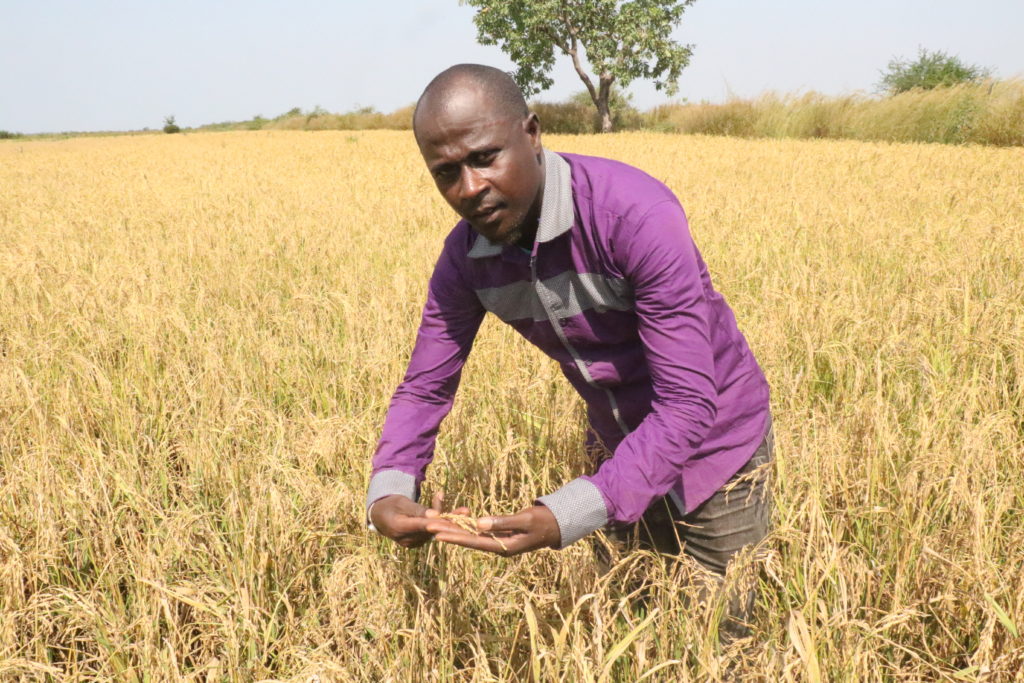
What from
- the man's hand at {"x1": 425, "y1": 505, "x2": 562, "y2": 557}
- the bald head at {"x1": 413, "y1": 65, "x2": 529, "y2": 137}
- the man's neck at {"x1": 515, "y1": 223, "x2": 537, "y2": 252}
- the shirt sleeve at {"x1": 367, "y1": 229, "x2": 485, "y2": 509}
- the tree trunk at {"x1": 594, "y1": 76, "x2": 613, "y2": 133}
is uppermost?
the tree trunk at {"x1": 594, "y1": 76, "x2": 613, "y2": 133}

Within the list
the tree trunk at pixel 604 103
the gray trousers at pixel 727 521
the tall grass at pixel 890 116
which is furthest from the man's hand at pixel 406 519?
the tree trunk at pixel 604 103

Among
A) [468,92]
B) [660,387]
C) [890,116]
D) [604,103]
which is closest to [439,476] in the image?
[660,387]

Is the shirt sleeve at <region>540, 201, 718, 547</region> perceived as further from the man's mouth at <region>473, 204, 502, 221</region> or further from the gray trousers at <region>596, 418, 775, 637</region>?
the gray trousers at <region>596, 418, 775, 637</region>

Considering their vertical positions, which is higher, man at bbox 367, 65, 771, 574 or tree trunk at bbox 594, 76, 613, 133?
tree trunk at bbox 594, 76, 613, 133

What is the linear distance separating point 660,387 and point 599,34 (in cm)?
2854

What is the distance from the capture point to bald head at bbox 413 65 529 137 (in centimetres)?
136

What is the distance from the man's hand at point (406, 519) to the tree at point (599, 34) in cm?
2724

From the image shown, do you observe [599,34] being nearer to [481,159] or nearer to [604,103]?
[604,103]

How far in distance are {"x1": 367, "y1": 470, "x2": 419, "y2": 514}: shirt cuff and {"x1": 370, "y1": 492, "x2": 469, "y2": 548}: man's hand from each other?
0.02m

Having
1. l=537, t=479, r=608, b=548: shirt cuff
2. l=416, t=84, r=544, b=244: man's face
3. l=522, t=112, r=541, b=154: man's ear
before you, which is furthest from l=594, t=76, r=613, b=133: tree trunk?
l=537, t=479, r=608, b=548: shirt cuff

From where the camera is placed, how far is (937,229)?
4742mm

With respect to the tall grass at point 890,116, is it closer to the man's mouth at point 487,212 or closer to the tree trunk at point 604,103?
the tree trunk at point 604,103

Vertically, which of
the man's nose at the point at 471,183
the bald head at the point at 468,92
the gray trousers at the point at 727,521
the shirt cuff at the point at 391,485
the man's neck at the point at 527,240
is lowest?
the gray trousers at the point at 727,521

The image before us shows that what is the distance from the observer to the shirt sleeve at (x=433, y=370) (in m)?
1.67
